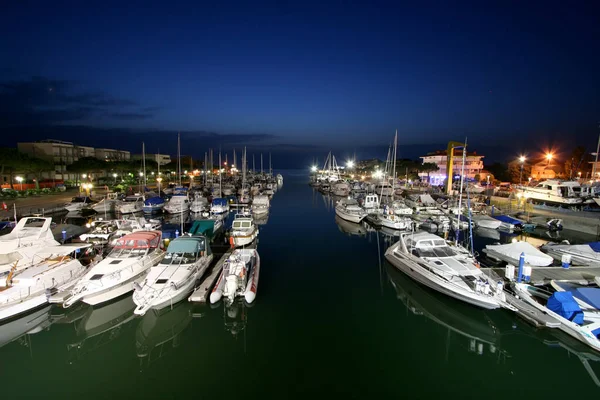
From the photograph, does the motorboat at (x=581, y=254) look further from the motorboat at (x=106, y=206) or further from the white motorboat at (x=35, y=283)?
the motorboat at (x=106, y=206)

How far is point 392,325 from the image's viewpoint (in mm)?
13867

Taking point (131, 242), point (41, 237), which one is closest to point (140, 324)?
point (131, 242)

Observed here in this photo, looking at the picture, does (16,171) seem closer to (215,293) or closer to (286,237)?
(286,237)

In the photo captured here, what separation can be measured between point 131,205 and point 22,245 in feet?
74.5

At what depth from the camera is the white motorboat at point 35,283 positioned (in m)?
13.1

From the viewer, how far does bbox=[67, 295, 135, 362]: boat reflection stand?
1193cm

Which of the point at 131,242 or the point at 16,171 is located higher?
the point at 16,171

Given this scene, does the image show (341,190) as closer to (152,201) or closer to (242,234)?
(152,201)

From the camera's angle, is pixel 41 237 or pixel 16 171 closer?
pixel 41 237

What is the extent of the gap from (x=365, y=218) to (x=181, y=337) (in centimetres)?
2967

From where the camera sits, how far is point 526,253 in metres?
19.4

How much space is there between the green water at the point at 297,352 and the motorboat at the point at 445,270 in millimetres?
1046

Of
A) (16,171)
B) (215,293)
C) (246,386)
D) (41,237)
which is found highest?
(16,171)

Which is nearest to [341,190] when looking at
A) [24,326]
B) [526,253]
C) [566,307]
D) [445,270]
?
[526,253]
